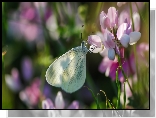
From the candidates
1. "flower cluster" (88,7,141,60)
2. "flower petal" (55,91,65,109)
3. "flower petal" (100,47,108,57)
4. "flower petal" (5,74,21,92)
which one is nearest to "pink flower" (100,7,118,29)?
"flower cluster" (88,7,141,60)

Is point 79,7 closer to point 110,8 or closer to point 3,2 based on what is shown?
point 110,8

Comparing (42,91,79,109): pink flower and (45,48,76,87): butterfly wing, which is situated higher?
(45,48,76,87): butterfly wing

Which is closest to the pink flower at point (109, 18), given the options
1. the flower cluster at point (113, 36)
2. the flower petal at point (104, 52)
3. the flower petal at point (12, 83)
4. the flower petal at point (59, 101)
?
the flower cluster at point (113, 36)

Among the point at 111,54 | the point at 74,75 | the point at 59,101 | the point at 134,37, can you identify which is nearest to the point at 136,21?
the point at 134,37

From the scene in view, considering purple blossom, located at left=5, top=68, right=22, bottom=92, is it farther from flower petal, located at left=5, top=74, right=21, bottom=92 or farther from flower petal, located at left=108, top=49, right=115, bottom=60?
flower petal, located at left=108, top=49, right=115, bottom=60

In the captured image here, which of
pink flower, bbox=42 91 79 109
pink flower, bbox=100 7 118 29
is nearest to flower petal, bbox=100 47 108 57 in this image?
pink flower, bbox=100 7 118 29

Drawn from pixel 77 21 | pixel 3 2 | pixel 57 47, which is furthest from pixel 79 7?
pixel 3 2

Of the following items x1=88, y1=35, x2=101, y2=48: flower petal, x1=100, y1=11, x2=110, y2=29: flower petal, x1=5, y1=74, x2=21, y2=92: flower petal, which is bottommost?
x1=5, y1=74, x2=21, y2=92: flower petal

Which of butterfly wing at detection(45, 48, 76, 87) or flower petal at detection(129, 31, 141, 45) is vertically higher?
flower petal at detection(129, 31, 141, 45)

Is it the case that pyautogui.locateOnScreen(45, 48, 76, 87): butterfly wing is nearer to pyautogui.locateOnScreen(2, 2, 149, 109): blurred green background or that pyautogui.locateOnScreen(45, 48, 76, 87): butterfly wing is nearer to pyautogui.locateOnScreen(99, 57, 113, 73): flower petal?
pyautogui.locateOnScreen(2, 2, 149, 109): blurred green background
